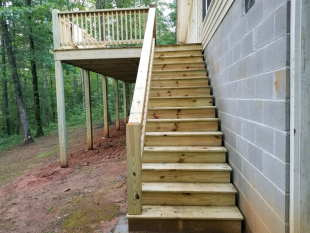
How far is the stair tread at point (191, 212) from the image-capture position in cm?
230

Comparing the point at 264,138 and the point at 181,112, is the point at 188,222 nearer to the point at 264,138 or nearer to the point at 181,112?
the point at 264,138

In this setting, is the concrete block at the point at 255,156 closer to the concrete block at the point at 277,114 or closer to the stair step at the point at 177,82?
the concrete block at the point at 277,114

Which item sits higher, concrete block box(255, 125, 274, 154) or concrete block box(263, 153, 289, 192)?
concrete block box(255, 125, 274, 154)

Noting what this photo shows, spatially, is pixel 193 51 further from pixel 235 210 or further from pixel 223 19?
pixel 235 210

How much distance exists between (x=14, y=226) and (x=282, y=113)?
3.62 m

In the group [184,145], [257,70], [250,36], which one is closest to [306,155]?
[257,70]

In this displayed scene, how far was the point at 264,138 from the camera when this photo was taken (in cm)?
180

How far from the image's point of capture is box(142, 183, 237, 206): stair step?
2529 mm

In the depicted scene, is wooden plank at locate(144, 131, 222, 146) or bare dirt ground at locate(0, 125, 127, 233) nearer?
bare dirt ground at locate(0, 125, 127, 233)

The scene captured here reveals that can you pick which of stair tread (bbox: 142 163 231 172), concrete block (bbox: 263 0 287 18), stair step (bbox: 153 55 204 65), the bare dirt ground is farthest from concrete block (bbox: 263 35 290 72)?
stair step (bbox: 153 55 204 65)

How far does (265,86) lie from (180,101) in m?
2.34

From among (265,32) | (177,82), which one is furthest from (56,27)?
(265,32)

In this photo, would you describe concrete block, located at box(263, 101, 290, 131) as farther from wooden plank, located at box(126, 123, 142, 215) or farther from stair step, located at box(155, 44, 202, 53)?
stair step, located at box(155, 44, 202, 53)

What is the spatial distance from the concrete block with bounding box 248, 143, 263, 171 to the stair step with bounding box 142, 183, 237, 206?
612 mm
